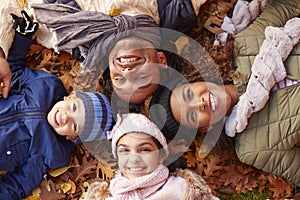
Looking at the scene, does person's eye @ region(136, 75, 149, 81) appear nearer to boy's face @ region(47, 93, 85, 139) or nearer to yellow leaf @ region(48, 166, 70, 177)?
boy's face @ region(47, 93, 85, 139)

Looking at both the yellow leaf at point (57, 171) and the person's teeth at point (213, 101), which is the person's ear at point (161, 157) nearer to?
the person's teeth at point (213, 101)

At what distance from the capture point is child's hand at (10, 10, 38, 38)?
2.07 meters

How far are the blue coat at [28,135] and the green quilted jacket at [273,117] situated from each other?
80 centimetres

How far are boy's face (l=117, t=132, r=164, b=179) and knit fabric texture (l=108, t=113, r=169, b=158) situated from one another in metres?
0.02

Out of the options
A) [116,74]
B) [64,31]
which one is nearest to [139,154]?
[116,74]

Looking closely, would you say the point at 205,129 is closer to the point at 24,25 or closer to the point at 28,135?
the point at 28,135

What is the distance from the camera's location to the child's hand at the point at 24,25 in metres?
2.07

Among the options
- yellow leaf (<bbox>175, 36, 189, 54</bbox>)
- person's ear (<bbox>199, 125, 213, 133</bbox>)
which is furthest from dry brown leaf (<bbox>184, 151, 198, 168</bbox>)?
yellow leaf (<bbox>175, 36, 189, 54</bbox>)

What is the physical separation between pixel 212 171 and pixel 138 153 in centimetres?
38

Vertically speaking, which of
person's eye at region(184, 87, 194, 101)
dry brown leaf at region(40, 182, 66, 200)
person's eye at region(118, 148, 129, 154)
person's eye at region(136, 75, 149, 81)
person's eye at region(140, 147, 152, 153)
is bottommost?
dry brown leaf at region(40, 182, 66, 200)

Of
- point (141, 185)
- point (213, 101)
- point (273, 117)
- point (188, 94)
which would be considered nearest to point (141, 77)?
point (188, 94)

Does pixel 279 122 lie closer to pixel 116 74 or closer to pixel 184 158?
pixel 184 158

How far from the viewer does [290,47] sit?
1.89 m

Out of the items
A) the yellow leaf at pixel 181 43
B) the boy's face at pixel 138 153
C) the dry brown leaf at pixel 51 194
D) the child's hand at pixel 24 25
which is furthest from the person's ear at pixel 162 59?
the dry brown leaf at pixel 51 194
